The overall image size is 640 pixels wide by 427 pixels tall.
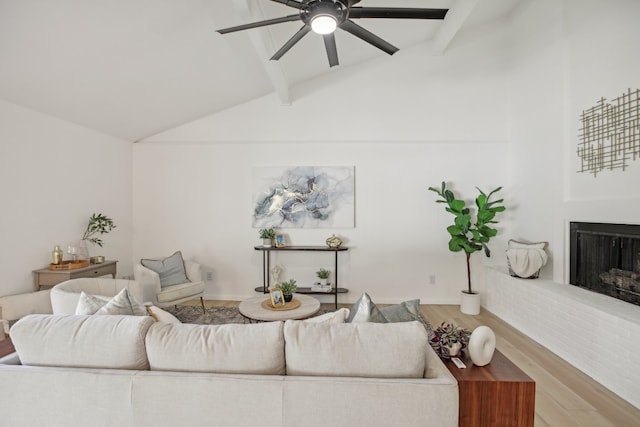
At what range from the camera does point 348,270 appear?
512 centimetres

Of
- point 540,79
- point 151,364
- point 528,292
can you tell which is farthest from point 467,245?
point 151,364

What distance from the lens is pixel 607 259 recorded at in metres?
3.28

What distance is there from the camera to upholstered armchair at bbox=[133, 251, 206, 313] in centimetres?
396

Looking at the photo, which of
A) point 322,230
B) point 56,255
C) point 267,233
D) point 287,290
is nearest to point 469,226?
point 322,230

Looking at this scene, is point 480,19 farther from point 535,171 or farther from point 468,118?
point 535,171

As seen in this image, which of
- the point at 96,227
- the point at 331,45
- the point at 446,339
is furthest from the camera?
the point at 96,227

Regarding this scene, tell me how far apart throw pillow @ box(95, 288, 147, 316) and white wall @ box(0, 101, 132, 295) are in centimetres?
225

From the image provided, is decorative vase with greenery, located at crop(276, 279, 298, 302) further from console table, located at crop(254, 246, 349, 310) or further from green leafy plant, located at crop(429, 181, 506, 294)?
green leafy plant, located at crop(429, 181, 506, 294)

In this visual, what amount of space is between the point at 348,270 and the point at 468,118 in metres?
2.76

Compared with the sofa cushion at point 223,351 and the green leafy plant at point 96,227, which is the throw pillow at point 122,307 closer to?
the sofa cushion at point 223,351

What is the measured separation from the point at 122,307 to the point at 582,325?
138 inches

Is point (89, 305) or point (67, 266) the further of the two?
point (67, 266)

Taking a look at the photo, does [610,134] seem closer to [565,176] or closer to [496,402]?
[565,176]

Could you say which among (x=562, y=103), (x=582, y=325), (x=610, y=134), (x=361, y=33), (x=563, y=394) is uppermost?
(x=361, y=33)
